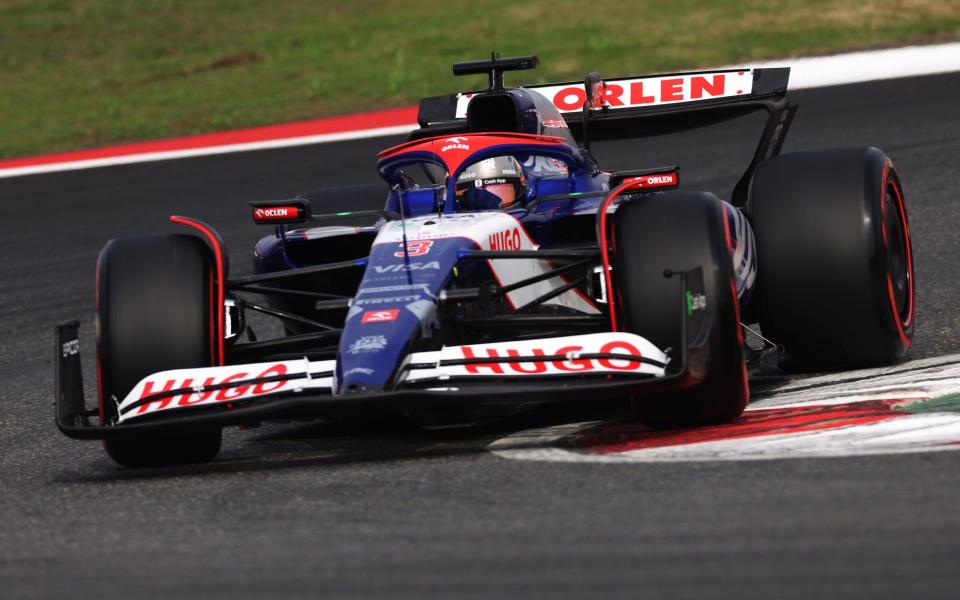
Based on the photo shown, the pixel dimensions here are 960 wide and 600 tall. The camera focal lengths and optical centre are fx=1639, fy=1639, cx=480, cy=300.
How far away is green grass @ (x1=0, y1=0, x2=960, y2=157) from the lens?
2077 centimetres

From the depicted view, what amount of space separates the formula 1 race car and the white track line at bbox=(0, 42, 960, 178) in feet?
33.5

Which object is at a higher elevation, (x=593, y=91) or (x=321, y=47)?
(x=321, y=47)

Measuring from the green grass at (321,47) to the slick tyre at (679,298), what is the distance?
14.3 m

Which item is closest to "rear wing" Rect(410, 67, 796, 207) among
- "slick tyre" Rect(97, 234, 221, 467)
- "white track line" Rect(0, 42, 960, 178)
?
"slick tyre" Rect(97, 234, 221, 467)

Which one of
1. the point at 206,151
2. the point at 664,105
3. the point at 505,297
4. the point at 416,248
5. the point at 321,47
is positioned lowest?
the point at 505,297

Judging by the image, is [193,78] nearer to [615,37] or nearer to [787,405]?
[615,37]

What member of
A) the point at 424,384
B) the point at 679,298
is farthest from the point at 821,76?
the point at 424,384

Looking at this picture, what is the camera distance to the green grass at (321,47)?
2077 cm

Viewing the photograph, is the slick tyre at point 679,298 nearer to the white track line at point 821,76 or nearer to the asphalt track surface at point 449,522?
the asphalt track surface at point 449,522

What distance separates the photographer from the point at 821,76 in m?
18.4

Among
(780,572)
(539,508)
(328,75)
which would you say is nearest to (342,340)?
(539,508)

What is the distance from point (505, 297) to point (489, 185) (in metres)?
0.79

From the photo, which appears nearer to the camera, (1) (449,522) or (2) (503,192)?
(1) (449,522)

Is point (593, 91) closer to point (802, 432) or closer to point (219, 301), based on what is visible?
point (219, 301)
